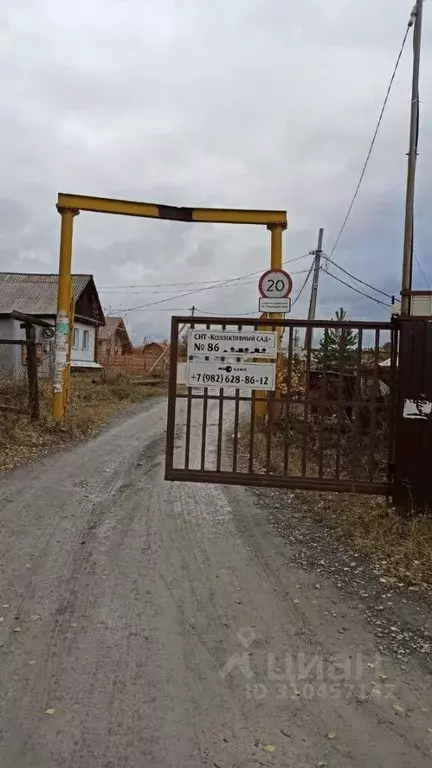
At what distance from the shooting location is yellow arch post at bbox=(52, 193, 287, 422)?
1134 cm

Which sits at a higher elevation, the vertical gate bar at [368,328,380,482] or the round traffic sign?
the round traffic sign

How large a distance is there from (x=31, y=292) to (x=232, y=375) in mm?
26567

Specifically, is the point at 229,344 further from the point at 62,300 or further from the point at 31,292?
the point at 31,292

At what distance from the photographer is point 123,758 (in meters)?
2.35

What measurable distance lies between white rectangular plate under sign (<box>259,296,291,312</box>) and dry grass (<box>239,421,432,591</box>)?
3.14 m

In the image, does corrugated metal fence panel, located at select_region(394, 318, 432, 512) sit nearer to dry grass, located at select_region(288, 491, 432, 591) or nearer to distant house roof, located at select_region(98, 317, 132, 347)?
dry grass, located at select_region(288, 491, 432, 591)

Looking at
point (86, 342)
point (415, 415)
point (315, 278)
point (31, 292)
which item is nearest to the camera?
point (415, 415)

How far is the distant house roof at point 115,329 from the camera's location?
144 ft

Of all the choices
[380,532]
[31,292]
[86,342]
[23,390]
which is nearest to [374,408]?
[380,532]

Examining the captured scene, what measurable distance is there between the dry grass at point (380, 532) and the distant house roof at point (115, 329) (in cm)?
3617

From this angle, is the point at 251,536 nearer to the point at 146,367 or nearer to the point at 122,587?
the point at 122,587

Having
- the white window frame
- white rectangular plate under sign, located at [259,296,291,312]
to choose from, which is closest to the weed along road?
white rectangular plate under sign, located at [259,296,291,312]

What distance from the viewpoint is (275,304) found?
8.84 meters

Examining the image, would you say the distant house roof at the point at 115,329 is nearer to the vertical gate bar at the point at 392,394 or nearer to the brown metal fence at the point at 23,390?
the brown metal fence at the point at 23,390
